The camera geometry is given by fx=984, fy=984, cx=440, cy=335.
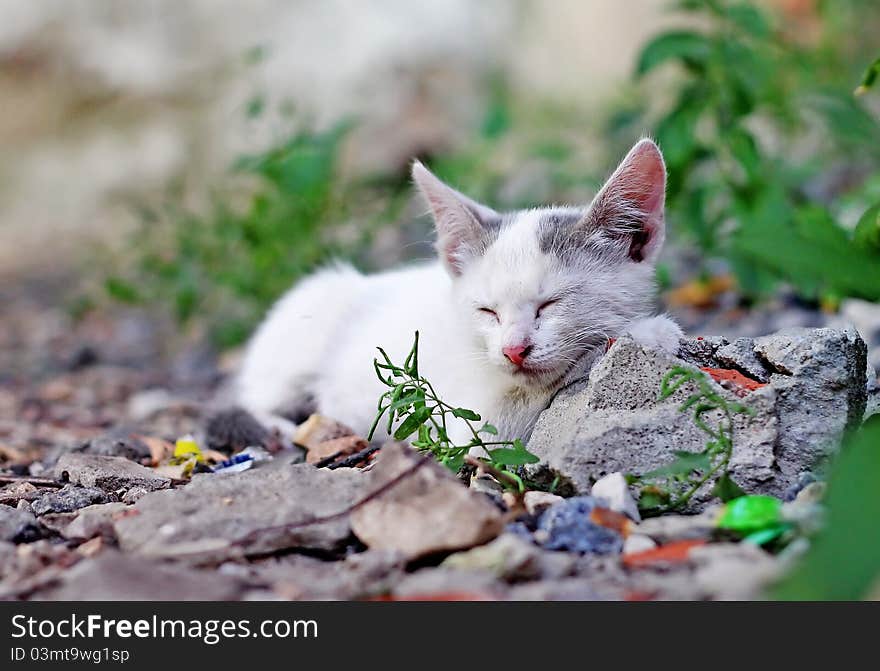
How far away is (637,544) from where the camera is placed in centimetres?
214

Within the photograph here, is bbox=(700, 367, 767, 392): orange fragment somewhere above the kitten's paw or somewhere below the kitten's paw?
below

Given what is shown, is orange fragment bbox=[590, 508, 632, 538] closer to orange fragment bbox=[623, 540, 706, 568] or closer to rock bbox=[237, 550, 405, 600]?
orange fragment bbox=[623, 540, 706, 568]

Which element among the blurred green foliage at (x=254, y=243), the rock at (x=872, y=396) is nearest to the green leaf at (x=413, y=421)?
the rock at (x=872, y=396)

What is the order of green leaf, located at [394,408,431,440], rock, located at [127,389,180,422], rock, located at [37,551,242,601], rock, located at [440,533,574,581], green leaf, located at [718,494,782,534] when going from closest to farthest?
rock, located at [37,551,242,601] → rock, located at [440,533,574,581] → green leaf, located at [718,494,782,534] → green leaf, located at [394,408,431,440] → rock, located at [127,389,180,422]

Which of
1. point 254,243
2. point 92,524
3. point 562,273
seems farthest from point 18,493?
point 254,243

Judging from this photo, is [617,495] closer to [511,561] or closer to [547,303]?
[511,561]

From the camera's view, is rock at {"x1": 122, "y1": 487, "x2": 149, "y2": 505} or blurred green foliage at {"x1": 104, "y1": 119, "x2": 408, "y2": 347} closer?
rock at {"x1": 122, "y1": 487, "x2": 149, "y2": 505}

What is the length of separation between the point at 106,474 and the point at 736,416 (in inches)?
70.6

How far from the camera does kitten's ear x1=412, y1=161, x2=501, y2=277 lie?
10.4 feet

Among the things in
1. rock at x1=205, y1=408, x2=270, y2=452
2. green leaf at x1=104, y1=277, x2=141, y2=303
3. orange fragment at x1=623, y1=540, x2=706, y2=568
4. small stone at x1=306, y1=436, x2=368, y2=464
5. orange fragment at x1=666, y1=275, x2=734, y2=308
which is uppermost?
green leaf at x1=104, y1=277, x2=141, y2=303

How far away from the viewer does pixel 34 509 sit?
2631mm

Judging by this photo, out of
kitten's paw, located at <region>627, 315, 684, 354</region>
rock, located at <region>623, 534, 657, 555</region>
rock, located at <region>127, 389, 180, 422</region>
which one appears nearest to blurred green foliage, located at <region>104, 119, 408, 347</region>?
rock, located at <region>127, 389, 180, 422</region>
